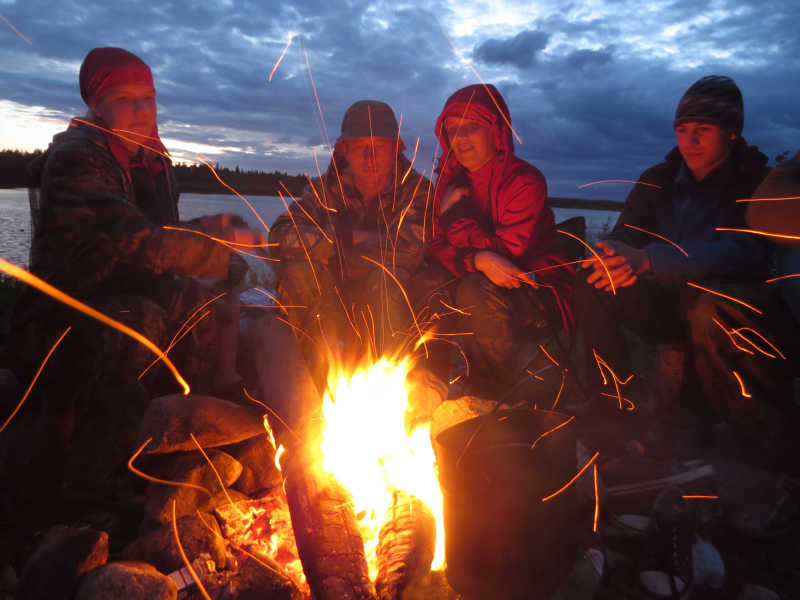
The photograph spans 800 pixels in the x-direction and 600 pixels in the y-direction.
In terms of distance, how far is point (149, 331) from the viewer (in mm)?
2908

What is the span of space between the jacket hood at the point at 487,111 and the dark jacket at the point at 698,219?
1.15m

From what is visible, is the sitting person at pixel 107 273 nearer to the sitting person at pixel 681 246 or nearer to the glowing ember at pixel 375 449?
the glowing ember at pixel 375 449

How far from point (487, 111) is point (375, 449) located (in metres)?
2.66

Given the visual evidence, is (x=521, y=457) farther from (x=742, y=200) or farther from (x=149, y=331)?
(x=742, y=200)

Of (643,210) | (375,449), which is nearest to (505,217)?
(643,210)

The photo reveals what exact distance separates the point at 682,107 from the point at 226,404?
12.3ft

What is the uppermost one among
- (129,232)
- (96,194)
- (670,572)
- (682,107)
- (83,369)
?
(682,107)

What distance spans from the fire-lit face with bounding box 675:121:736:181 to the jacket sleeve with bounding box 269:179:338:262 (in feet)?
8.92

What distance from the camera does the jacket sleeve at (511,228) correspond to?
12.1 feet

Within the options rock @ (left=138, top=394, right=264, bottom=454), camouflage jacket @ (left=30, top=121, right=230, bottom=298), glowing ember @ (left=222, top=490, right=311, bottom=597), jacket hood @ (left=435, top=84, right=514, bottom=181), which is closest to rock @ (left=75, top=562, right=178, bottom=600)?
glowing ember @ (left=222, top=490, right=311, bottom=597)

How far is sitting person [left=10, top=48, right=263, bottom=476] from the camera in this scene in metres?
2.74

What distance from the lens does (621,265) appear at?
331cm

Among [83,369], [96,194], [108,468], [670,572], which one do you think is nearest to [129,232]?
[96,194]

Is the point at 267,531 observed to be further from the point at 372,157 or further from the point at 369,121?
the point at 369,121
